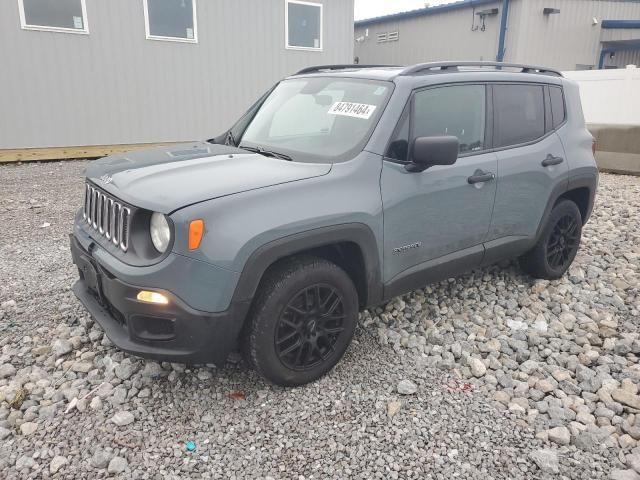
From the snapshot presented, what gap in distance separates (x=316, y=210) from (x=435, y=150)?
788mm

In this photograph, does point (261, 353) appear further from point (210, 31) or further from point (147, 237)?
point (210, 31)

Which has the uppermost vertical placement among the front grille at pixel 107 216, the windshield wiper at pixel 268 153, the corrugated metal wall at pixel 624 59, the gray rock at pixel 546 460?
the corrugated metal wall at pixel 624 59

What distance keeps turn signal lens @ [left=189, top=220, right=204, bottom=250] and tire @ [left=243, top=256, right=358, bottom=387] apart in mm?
454

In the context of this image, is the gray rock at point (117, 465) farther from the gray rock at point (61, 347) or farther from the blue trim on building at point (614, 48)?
the blue trim on building at point (614, 48)

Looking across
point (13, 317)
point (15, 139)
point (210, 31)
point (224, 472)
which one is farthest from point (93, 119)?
point (224, 472)

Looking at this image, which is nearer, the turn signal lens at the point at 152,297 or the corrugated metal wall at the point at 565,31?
the turn signal lens at the point at 152,297

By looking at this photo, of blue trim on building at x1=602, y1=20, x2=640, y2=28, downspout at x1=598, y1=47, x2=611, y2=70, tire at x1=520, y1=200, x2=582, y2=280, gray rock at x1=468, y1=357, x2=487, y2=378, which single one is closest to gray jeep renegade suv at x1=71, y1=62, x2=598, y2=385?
tire at x1=520, y1=200, x2=582, y2=280

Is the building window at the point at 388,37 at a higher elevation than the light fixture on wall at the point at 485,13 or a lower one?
lower

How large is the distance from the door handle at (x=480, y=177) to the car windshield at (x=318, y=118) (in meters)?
0.81

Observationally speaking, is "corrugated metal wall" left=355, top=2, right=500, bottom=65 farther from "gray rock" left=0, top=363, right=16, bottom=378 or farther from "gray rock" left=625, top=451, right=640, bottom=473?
"gray rock" left=0, top=363, right=16, bottom=378

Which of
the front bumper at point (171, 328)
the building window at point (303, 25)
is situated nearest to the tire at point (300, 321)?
the front bumper at point (171, 328)

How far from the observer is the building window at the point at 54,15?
870cm

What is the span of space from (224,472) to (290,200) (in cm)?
132

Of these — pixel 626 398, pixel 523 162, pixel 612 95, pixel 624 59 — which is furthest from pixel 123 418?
pixel 624 59
